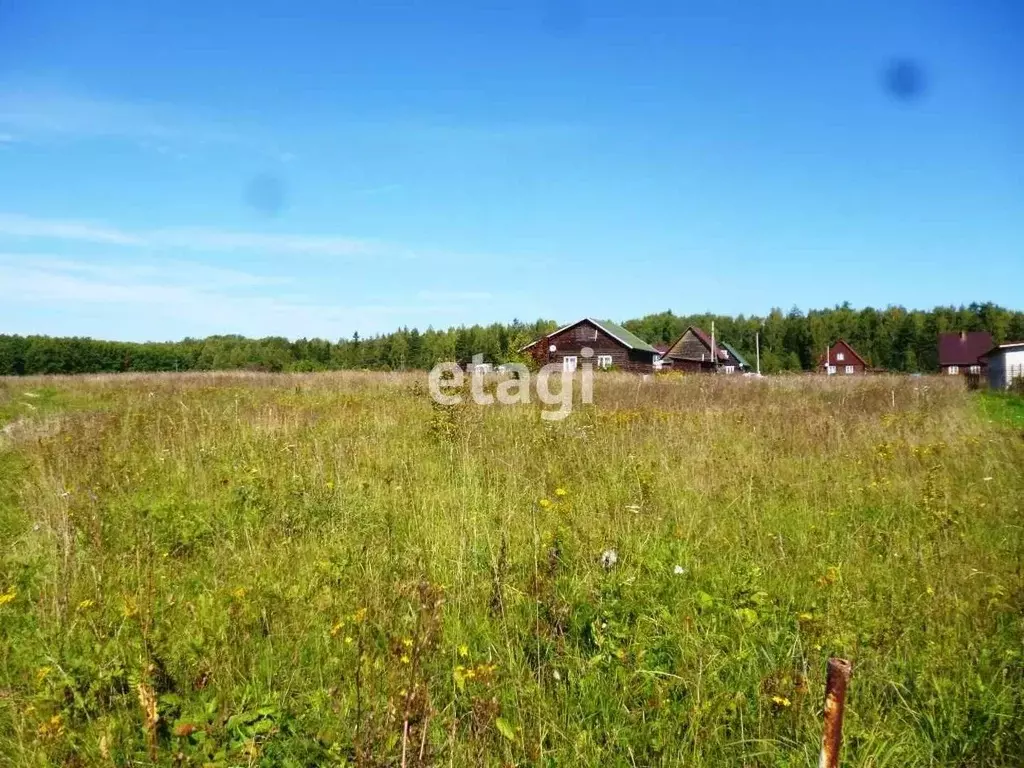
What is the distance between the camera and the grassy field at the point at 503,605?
1.78 meters

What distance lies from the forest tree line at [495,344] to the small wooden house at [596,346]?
12407 millimetres

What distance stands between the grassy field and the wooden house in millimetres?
63908

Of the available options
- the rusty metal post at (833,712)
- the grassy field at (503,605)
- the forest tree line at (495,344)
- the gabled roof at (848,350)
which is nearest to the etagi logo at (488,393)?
the grassy field at (503,605)

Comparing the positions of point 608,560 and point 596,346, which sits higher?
point 596,346

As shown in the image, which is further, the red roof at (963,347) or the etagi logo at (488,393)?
the red roof at (963,347)

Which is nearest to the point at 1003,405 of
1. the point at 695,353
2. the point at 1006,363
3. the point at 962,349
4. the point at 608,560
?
the point at 608,560

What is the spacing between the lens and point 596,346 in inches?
1432

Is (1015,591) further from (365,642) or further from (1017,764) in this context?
(365,642)

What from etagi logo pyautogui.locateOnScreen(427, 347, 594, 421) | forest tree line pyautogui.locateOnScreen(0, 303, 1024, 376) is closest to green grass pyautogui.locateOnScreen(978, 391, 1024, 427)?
etagi logo pyautogui.locateOnScreen(427, 347, 594, 421)

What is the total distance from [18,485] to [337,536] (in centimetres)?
341

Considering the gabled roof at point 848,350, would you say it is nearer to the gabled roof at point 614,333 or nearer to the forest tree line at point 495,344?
the forest tree line at point 495,344

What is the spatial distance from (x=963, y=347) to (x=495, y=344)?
4676cm

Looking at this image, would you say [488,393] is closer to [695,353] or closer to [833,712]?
[833,712]

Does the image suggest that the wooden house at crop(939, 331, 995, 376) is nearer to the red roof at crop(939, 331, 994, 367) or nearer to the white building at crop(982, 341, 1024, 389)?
the red roof at crop(939, 331, 994, 367)
